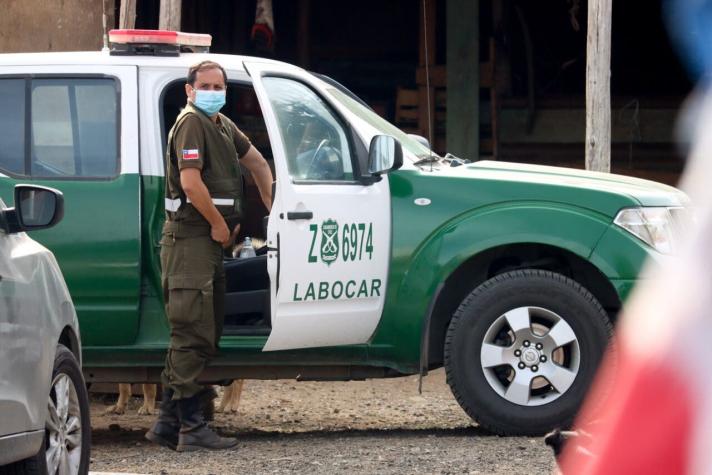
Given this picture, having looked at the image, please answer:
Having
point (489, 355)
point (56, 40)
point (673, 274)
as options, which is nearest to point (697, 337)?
point (673, 274)

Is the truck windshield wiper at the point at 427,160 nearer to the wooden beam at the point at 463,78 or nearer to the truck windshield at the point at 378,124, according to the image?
the truck windshield at the point at 378,124

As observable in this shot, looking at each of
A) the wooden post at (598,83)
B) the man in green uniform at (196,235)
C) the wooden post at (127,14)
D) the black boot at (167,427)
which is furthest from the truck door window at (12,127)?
the wooden post at (598,83)

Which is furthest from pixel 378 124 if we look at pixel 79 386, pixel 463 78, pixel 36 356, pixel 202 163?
pixel 463 78

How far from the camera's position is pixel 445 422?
7.81 metres

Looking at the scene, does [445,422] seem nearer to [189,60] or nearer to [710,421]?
[189,60]

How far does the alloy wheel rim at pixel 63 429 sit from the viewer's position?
460cm

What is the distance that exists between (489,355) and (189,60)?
1.97 meters

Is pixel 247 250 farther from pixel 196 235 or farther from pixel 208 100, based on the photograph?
pixel 208 100

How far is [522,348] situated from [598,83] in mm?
3670

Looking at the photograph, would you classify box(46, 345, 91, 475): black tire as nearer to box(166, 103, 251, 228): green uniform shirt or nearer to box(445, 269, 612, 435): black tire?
box(166, 103, 251, 228): green uniform shirt

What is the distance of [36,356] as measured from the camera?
173 inches

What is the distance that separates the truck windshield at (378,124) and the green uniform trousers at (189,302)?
3.50 ft

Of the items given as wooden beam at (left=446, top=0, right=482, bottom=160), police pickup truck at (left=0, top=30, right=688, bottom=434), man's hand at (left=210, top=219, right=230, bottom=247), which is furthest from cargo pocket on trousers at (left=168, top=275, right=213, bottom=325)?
wooden beam at (left=446, top=0, right=482, bottom=160)

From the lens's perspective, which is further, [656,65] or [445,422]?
[656,65]
